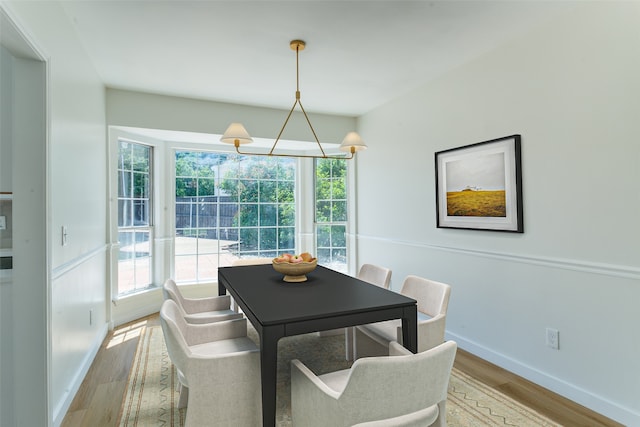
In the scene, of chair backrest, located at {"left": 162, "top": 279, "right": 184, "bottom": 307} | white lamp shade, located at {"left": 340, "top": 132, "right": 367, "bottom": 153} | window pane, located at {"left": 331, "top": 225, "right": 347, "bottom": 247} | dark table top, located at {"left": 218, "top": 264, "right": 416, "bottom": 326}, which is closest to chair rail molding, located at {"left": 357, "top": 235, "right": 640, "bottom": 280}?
dark table top, located at {"left": 218, "top": 264, "right": 416, "bottom": 326}

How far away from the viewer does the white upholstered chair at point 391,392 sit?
1.22 meters

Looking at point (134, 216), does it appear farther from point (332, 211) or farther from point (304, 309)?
point (304, 309)

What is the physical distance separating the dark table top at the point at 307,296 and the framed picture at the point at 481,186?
1.26 m

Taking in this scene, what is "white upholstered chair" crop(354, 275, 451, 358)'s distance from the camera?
217 cm

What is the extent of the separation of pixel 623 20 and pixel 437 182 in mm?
1731

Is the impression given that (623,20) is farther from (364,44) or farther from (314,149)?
(314,149)

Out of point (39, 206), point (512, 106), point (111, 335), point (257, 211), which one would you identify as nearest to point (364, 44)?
point (512, 106)

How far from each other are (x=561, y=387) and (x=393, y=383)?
1.86 metres

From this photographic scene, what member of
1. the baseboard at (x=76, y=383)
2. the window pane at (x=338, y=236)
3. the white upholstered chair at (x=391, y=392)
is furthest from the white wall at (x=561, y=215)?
the baseboard at (x=76, y=383)

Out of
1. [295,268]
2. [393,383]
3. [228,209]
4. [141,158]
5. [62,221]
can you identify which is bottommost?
[393,383]

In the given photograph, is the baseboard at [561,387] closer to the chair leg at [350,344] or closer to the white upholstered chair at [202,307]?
the chair leg at [350,344]

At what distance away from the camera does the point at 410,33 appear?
101 inches

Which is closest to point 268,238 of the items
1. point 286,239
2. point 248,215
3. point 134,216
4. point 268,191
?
point 286,239

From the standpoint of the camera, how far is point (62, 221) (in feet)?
7.21
